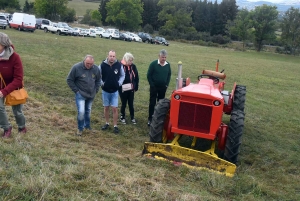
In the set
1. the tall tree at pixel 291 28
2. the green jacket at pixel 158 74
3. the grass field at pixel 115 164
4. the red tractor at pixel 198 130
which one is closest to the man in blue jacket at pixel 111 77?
the grass field at pixel 115 164

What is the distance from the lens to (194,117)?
18.5 ft

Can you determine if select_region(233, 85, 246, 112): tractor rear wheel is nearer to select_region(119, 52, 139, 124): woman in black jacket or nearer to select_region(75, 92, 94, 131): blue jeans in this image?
select_region(119, 52, 139, 124): woman in black jacket

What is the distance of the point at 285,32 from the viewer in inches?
2224

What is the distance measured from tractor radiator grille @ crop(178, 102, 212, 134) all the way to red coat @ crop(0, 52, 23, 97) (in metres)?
2.78

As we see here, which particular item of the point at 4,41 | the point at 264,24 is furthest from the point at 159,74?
the point at 264,24

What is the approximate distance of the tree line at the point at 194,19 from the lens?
59.8m

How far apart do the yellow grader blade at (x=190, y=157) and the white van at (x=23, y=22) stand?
112 feet

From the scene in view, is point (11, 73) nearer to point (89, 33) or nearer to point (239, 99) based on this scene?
point (239, 99)

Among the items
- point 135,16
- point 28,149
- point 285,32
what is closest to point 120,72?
point 28,149

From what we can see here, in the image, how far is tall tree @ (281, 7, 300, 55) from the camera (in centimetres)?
5488

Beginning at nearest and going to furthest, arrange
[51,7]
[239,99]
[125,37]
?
[239,99]
[125,37]
[51,7]

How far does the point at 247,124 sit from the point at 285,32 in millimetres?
53721

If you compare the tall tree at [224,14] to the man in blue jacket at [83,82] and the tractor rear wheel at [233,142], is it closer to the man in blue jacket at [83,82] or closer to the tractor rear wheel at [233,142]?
the man in blue jacket at [83,82]

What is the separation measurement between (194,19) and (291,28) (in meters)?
35.5
